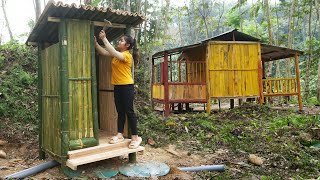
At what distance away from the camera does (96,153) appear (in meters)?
4.71

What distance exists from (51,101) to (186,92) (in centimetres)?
776

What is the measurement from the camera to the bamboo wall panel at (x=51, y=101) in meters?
4.80

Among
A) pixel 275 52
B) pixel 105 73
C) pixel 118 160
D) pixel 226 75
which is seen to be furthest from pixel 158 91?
pixel 118 160

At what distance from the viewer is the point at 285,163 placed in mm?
5801

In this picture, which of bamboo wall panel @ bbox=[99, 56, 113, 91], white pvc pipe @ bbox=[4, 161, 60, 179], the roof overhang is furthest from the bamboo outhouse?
the roof overhang

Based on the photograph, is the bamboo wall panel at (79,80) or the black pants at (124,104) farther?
the black pants at (124,104)

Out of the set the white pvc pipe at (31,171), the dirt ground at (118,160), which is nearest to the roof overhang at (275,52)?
the dirt ground at (118,160)

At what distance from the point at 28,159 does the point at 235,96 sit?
28.2 ft

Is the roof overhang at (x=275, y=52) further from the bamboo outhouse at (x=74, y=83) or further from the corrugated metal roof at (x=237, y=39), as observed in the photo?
the bamboo outhouse at (x=74, y=83)

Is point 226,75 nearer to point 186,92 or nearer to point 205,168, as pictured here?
point 186,92

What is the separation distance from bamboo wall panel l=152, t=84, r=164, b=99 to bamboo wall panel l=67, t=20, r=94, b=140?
319 inches

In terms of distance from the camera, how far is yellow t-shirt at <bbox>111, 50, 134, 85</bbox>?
5.05 m

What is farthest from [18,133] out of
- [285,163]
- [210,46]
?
[210,46]

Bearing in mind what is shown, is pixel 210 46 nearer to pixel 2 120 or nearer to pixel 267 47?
pixel 267 47
